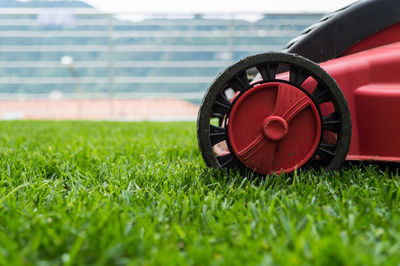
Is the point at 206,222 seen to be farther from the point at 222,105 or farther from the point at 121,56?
the point at 121,56

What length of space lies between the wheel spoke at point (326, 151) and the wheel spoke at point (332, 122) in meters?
0.05

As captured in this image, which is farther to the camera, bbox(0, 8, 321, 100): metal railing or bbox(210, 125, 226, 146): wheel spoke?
bbox(0, 8, 321, 100): metal railing

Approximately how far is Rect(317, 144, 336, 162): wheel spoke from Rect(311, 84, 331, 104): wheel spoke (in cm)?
12

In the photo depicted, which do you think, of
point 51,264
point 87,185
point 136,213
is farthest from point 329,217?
point 87,185

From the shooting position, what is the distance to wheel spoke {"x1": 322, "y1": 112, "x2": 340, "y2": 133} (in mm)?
907

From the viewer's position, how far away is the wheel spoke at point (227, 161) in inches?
37.8

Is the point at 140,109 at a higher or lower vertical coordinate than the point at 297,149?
lower

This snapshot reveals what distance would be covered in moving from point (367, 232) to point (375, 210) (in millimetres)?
121

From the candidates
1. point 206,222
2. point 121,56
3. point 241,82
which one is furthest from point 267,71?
point 121,56

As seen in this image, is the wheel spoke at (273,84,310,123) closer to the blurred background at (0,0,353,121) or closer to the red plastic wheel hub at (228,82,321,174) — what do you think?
the red plastic wheel hub at (228,82,321,174)

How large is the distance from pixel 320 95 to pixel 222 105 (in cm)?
26

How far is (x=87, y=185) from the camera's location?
3.37ft

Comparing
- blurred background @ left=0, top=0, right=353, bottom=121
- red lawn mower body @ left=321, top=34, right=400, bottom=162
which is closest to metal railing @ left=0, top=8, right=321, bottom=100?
blurred background @ left=0, top=0, right=353, bottom=121

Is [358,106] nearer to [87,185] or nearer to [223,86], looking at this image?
[223,86]
